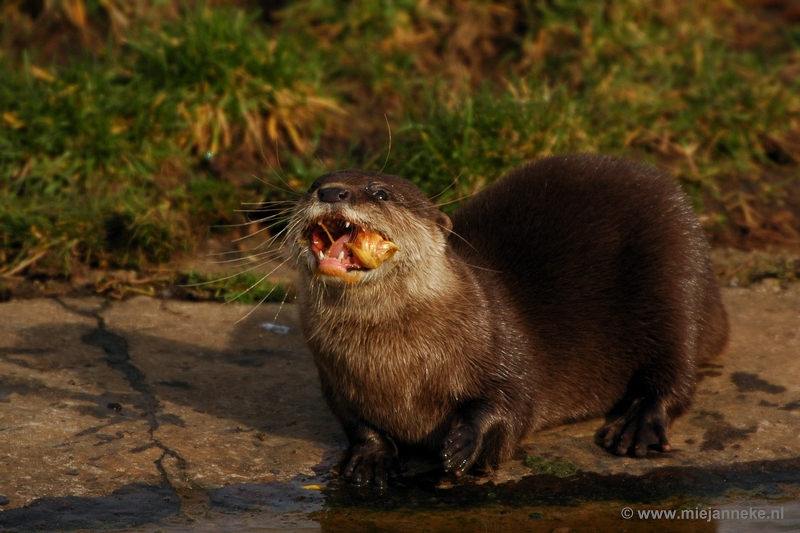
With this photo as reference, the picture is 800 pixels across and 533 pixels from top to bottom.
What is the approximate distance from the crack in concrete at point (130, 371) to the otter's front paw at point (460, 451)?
595 millimetres

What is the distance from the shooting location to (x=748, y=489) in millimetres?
2596

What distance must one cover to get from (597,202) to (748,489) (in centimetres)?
95

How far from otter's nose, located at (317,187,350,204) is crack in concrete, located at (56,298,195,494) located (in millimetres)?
726

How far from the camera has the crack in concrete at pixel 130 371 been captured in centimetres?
269

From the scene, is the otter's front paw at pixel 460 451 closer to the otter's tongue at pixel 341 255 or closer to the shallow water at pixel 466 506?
the shallow water at pixel 466 506

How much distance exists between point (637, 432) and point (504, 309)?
0.46 m

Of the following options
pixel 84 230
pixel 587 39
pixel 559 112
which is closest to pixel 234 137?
pixel 84 230

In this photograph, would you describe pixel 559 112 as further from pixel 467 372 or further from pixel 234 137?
pixel 467 372

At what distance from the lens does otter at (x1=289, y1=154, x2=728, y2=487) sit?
2695mm

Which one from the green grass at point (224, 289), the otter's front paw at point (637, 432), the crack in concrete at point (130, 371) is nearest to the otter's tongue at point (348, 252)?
the crack in concrete at point (130, 371)

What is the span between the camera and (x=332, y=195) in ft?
8.38

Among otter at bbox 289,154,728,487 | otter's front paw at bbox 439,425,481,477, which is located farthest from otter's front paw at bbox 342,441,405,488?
otter's front paw at bbox 439,425,481,477

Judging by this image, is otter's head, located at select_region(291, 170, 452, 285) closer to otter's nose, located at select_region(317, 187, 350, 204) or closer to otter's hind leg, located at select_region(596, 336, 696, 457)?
otter's nose, located at select_region(317, 187, 350, 204)

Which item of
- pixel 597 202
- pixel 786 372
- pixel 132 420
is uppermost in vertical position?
pixel 597 202
